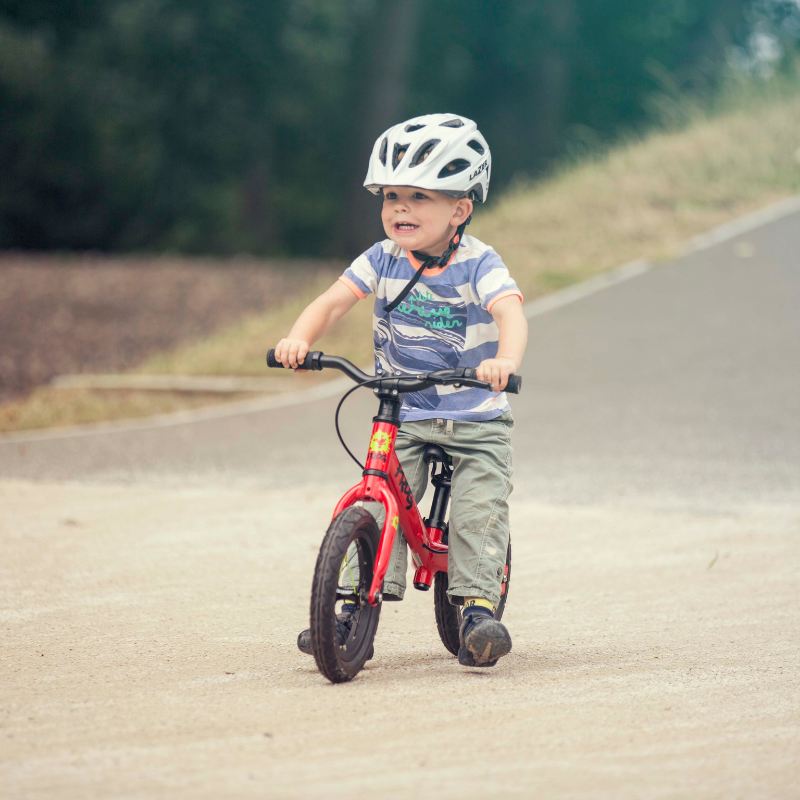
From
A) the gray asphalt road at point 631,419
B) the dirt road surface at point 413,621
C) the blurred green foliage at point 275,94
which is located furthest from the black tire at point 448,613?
the blurred green foliage at point 275,94

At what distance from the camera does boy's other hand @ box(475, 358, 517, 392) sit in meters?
3.27

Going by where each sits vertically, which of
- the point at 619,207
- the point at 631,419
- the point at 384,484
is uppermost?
the point at 384,484

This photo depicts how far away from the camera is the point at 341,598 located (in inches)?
143

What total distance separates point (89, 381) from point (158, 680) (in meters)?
8.35

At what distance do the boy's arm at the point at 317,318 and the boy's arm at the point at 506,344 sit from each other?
1.69ft

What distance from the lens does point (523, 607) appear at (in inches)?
192

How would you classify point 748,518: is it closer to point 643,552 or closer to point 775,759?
point 643,552

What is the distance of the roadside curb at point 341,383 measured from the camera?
32.7ft

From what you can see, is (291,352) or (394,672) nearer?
(291,352)

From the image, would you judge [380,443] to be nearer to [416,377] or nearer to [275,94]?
[416,377]

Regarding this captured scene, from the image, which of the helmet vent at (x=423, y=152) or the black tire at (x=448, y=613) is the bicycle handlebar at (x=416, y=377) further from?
the black tire at (x=448, y=613)

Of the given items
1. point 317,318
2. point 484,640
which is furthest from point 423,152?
point 484,640

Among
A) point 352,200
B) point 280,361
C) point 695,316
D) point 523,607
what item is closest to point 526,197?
point 695,316

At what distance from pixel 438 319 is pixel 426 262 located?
0.20 m
